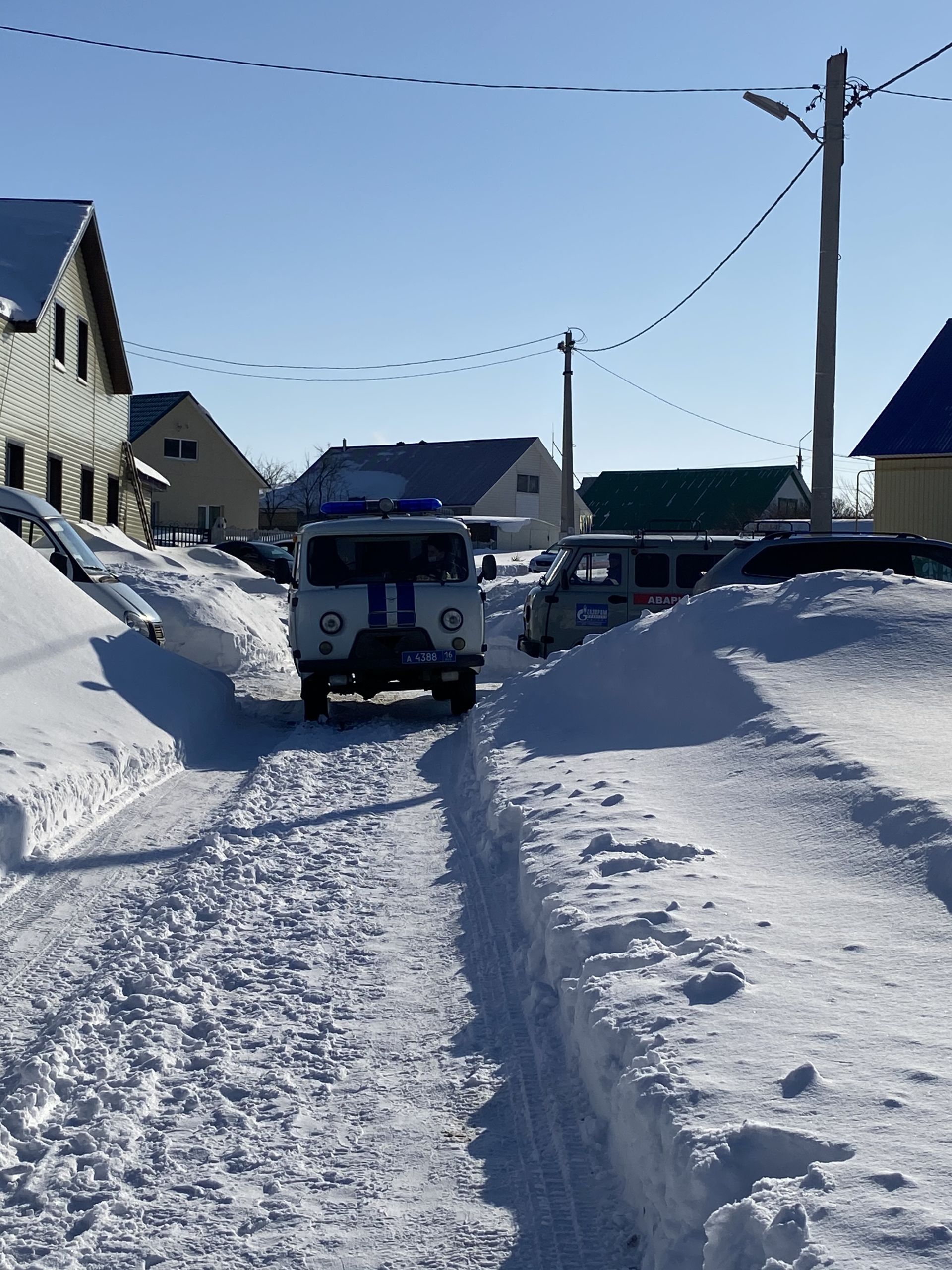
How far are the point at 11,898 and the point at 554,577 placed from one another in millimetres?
10093

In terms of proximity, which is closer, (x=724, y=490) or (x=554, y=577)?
(x=554, y=577)

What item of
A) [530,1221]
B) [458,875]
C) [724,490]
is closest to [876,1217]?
[530,1221]

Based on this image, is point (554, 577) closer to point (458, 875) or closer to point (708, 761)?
point (708, 761)

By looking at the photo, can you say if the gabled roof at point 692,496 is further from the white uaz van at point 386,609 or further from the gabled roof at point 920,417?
the white uaz van at point 386,609

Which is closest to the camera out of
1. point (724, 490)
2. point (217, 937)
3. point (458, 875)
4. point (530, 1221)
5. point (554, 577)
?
point (530, 1221)

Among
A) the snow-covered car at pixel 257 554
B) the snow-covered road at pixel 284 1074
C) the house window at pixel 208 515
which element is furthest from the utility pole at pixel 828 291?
the house window at pixel 208 515

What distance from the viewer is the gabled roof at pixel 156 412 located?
54.9 meters

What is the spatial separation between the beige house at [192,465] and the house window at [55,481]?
2581 cm

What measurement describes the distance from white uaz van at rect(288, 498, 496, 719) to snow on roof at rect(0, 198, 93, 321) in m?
15.4

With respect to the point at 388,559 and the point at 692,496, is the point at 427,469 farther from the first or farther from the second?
the point at 388,559

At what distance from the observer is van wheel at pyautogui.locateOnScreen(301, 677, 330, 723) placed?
12.9 metres

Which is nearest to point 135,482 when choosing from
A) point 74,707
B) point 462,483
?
point 74,707

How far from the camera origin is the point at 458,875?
6.89 m

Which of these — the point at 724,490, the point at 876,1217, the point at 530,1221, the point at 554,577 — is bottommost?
the point at 530,1221
